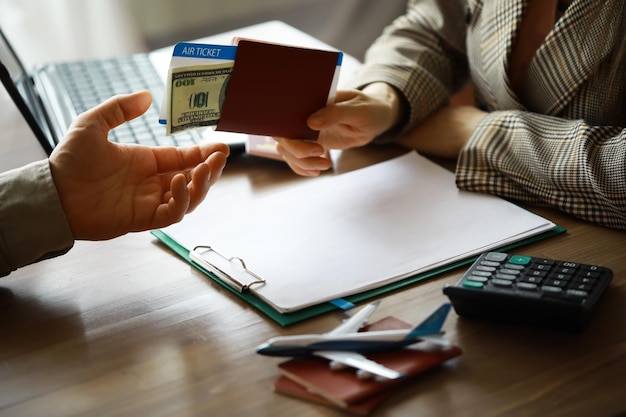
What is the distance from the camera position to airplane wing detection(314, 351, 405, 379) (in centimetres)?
62

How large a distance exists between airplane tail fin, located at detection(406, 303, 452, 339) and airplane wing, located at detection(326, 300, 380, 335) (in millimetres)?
57

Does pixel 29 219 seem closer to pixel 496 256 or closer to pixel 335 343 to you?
pixel 335 343

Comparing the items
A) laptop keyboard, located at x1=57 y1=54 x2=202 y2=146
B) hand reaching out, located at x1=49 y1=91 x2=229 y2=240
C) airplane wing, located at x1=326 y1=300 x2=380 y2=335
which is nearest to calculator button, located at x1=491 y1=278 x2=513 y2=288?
airplane wing, located at x1=326 y1=300 x2=380 y2=335

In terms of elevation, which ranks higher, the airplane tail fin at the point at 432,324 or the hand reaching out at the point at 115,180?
the hand reaching out at the point at 115,180

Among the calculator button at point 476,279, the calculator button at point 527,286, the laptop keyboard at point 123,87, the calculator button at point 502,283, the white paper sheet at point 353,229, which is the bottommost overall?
the white paper sheet at point 353,229

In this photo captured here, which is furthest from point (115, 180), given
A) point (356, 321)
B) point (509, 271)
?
point (509, 271)

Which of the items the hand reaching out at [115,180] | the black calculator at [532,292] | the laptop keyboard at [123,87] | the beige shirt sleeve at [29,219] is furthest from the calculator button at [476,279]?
the laptop keyboard at [123,87]

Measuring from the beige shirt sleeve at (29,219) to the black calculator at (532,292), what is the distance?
1.31 feet

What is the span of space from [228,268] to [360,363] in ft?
0.75

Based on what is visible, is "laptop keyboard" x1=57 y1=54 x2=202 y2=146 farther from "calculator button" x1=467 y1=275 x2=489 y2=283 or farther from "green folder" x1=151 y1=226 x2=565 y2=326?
"calculator button" x1=467 y1=275 x2=489 y2=283

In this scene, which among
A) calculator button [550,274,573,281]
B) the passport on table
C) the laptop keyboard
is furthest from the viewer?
the laptop keyboard

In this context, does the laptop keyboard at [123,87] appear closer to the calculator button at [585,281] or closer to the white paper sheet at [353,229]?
the white paper sheet at [353,229]

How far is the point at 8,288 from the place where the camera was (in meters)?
0.82

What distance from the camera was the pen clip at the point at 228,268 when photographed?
79cm
